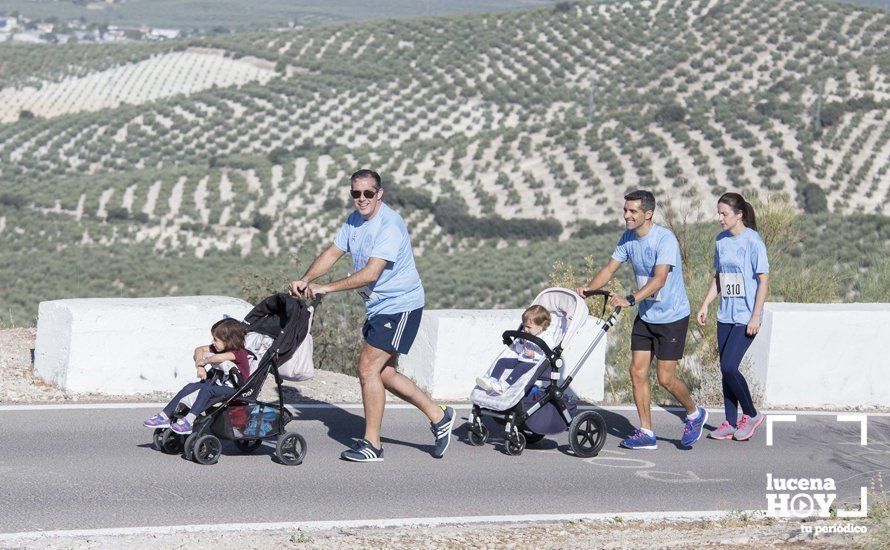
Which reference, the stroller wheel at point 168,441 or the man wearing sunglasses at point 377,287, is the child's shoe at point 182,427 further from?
the man wearing sunglasses at point 377,287

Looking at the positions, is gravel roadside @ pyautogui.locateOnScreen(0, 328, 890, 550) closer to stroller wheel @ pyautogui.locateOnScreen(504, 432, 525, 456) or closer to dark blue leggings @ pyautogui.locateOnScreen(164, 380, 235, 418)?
dark blue leggings @ pyautogui.locateOnScreen(164, 380, 235, 418)

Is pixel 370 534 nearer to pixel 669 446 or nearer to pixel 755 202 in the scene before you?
pixel 669 446

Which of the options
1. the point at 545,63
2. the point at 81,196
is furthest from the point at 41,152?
the point at 545,63

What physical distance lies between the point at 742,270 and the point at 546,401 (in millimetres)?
1741

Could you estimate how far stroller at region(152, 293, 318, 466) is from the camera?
7664 mm

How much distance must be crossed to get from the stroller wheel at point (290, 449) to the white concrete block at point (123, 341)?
199cm

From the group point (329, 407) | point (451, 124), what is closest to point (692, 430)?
point (329, 407)

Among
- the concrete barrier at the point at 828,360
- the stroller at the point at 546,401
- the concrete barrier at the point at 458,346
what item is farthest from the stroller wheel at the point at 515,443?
the concrete barrier at the point at 828,360

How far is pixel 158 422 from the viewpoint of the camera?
7664mm

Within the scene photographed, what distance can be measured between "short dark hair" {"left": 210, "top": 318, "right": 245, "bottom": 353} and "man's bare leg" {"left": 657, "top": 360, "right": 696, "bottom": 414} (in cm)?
298

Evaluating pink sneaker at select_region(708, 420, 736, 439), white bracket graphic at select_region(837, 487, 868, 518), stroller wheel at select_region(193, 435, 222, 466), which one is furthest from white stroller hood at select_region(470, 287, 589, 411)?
white bracket graphic at select_region(837, 487, 868, 518)

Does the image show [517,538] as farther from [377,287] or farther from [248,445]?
[248,445]

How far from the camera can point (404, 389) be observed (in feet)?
26.3

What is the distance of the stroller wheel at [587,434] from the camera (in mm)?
8375
